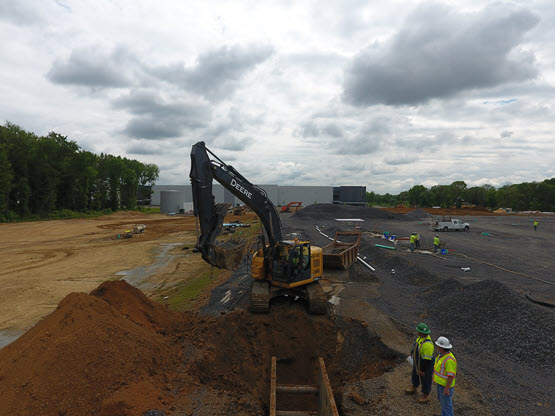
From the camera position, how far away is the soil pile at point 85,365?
6.03 metres

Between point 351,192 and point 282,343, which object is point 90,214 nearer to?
point 282,343

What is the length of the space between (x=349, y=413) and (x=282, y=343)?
148 inches

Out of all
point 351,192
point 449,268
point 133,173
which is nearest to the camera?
point 449,268

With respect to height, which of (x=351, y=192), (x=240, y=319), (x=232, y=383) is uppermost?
(x=351, y=192)

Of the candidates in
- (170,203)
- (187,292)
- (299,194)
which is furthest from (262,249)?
(299,194)

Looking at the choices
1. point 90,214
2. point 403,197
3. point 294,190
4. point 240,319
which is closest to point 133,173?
point 90,214

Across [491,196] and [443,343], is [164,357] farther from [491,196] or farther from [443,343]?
[491,196]

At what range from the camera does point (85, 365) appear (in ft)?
22.1

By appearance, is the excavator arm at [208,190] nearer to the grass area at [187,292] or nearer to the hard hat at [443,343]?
the grass area at [187,292]

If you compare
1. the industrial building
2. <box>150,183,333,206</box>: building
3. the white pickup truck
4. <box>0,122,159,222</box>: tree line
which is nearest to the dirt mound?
the white pickup truck

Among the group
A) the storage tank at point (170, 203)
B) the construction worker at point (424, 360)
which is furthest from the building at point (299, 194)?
the construction worker at point (424, 360)

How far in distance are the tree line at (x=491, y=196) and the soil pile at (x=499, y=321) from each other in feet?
214

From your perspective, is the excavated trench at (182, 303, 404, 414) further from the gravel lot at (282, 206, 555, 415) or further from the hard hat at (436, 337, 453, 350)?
the hard hat at (436, 337, 453, 350)

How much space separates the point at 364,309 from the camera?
11969 mm
